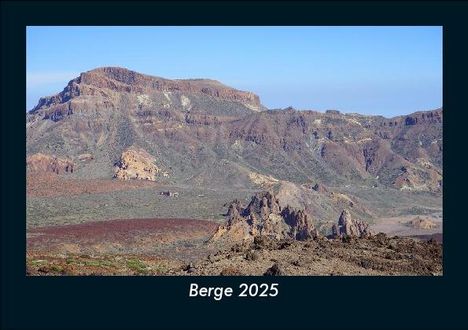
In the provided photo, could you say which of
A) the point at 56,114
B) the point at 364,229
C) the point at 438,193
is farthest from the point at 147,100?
the point at 364,229

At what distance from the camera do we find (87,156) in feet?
499

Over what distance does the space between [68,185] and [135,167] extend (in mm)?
23526

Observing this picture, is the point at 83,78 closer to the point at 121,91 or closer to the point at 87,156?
the point at 121,91

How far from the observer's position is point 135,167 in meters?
141

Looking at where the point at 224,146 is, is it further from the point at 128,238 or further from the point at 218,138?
the point at 128,238

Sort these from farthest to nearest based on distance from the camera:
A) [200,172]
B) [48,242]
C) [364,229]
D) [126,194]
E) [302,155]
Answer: [302,155]
[200,172]
[126,194]
[364,229]
[48,242]

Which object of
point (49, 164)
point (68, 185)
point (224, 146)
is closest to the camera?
point (68, 185)

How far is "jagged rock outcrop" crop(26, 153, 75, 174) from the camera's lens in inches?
5452

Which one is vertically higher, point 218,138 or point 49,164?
point 218,138

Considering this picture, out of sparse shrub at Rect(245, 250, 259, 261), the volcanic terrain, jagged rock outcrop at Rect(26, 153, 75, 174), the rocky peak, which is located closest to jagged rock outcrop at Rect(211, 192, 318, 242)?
the volcanic terrain

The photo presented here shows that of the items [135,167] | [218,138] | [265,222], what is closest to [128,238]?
[265,222]

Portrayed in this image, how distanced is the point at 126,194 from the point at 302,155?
56.6 m

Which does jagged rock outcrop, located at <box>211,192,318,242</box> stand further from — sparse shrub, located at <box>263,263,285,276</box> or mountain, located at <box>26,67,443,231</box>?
sparse shrub, located at <box>263,263,285,276</box>

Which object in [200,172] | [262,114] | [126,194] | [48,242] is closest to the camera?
[48,242]
